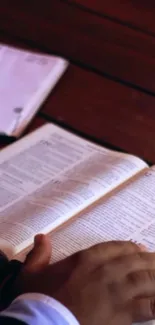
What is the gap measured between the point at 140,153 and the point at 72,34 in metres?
0.39

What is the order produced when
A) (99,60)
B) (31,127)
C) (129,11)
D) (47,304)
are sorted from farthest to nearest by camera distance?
Answer: (129,11) → (99,60) → (31,127) → (47,304)

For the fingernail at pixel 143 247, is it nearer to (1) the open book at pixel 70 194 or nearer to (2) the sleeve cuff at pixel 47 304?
(1) the open book at pixel 70 194

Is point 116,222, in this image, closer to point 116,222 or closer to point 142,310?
point 116,222

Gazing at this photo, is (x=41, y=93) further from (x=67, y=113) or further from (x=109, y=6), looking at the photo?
(x=109, y=6)

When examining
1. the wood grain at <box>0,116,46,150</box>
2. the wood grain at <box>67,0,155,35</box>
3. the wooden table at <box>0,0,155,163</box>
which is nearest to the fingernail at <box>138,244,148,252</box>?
the wooden table at <box>0,0,155,163</box>

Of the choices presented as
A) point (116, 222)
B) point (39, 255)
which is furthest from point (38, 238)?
point (116, 222)

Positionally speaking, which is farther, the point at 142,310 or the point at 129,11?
the point at 129,11

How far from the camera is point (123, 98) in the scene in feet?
3.70

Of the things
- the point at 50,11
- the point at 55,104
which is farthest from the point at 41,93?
the point at 50,11

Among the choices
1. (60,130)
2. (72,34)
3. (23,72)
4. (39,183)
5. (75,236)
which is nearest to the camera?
(75,236)

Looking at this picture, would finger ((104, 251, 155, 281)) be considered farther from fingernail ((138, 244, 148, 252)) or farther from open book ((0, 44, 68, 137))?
open book ((0, 44, 68, 137))

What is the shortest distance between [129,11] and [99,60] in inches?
8.0

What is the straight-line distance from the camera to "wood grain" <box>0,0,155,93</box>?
1.21 m

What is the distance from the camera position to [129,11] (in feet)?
4.50
